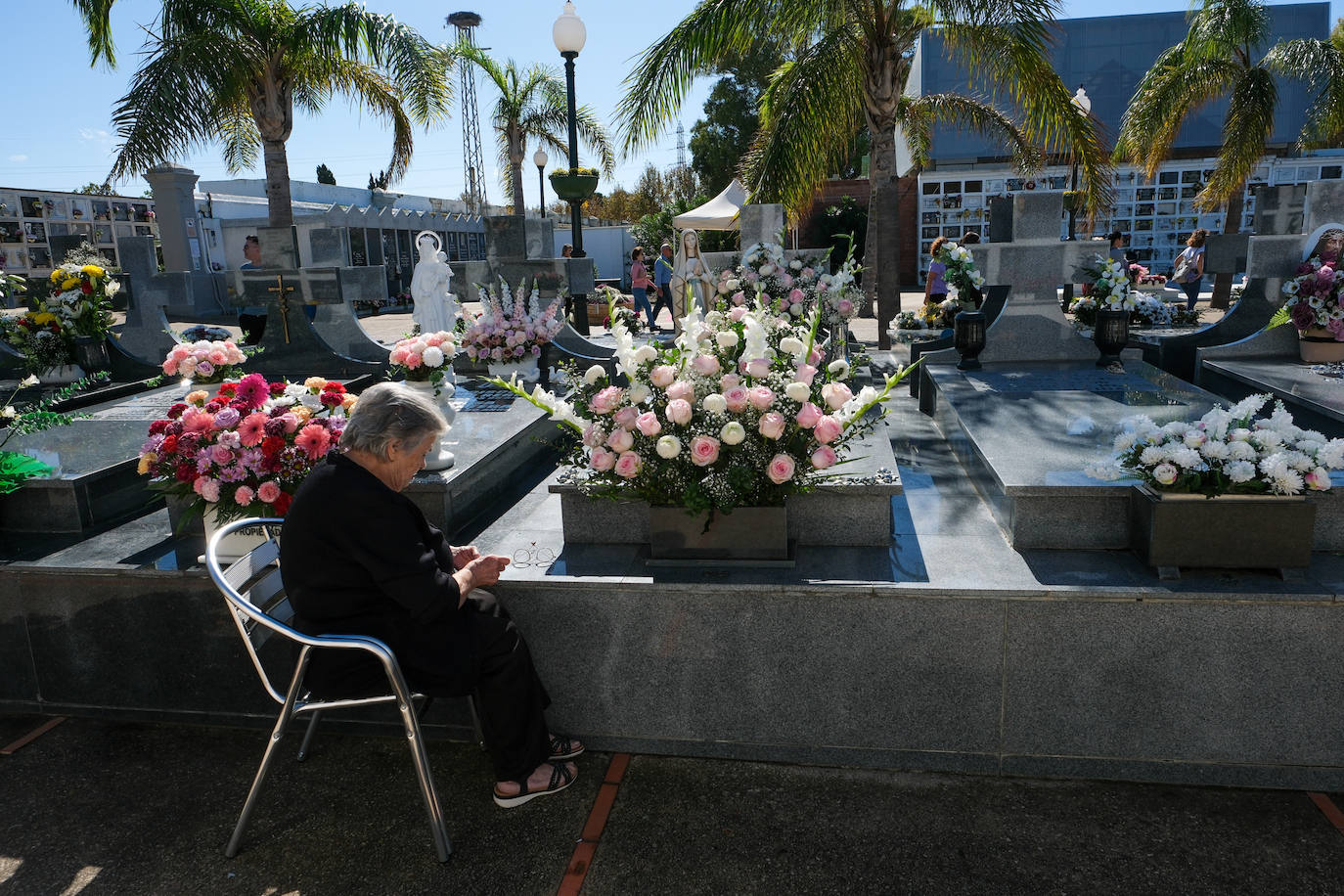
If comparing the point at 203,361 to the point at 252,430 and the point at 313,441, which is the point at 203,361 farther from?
the point at 313,441

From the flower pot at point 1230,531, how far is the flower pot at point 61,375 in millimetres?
8749

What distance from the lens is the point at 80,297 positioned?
8336 millimetres

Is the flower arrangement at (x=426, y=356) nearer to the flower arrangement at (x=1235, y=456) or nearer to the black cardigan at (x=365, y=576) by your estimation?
the black cardigan at (x=365, y=576)

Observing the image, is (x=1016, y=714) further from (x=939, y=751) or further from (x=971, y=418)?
(x=971, y=418)

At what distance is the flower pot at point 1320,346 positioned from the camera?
6855 millimetres

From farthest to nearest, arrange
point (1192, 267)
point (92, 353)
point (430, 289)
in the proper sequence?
point (1192, 267), point (92, 353), point (430, 289)

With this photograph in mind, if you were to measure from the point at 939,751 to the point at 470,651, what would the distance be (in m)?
A: 1.69

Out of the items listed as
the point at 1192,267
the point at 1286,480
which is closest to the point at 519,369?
the point at 1286,480

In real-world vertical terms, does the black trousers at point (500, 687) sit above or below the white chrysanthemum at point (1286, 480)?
below

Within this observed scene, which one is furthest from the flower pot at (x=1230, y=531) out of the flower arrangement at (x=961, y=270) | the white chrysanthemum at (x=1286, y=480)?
the flower arrangement at (x=961, y=270)

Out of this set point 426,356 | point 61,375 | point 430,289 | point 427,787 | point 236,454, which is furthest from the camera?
point 61,375

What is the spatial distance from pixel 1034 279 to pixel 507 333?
423 cm

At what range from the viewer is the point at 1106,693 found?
3.17 metres

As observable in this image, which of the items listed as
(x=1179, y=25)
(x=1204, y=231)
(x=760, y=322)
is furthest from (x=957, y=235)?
(x=760, y=322)
